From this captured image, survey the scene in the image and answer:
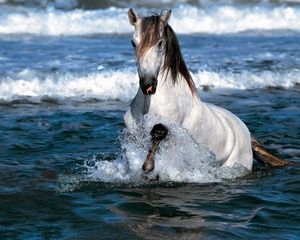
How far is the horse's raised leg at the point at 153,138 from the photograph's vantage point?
20.5ft

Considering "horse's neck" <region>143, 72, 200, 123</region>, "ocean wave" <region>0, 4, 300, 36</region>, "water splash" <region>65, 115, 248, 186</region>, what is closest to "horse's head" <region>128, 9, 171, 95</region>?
"horse's neck" <region>143, 72, 200, 123</region>

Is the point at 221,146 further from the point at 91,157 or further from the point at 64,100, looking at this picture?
the point at 64,100

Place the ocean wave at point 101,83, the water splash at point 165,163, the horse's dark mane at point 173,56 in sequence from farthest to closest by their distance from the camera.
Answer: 1. the ocean wave at point 101,83
2. the water splash at point 165,163
3. the horse's dark mane at point 173,56

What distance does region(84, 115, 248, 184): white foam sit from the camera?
645cm

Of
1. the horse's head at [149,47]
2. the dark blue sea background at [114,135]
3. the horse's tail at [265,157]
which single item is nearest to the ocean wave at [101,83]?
the dark blue sea background at [114,135]

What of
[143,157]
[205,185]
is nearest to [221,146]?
[205,185]

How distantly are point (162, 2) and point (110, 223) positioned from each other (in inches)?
876

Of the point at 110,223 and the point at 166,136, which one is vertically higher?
the point at 166,136

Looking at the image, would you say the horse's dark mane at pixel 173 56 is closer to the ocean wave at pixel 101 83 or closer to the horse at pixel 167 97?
the horse at pixel 167 97

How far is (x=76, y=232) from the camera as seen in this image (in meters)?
5.70

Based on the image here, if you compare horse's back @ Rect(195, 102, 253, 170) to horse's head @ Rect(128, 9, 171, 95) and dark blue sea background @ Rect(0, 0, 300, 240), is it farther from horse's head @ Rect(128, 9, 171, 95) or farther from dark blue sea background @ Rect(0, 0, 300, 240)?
horse's head @ Rect(128, 9, 171, 95)

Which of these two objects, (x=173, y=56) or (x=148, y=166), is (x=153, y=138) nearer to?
(x=148, y=166)

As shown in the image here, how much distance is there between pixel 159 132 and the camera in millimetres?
6270

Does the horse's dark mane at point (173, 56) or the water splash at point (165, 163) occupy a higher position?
the horse's dark mane at point (173, 56)
